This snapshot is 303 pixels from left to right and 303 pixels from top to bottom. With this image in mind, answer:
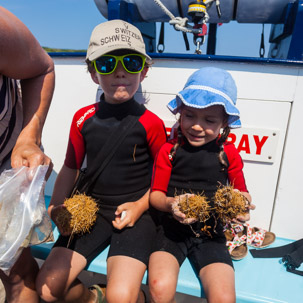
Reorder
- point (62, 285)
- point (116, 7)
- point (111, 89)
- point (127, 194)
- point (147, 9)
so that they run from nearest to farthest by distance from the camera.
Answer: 1. point (62, 285)
2. point (111, 89)
3. point (127, 194)
4. point (116, 7)
5. point (147, 9)

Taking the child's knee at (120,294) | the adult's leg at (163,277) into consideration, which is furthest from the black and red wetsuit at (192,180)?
the child's knee at (120,294)

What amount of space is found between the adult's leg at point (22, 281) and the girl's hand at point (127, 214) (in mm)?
588

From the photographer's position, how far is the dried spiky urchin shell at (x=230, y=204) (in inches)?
61.0

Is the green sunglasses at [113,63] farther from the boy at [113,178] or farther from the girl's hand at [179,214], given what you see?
the girl's hand at [179,214]

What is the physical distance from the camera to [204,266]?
1.69m

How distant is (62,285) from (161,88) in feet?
5.48

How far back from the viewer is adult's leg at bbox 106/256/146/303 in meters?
1.52

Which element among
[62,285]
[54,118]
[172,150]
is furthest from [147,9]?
[62,285]

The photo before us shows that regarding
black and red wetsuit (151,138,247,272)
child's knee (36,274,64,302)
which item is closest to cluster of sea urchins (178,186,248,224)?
black and red wetsuit (151,138,247,272)

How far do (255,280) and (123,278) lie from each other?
2.93ft

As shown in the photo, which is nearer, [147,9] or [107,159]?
[107,159]

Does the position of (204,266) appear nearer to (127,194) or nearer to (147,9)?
(127,194)

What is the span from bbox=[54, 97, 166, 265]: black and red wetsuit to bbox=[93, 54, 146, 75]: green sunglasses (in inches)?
10.1

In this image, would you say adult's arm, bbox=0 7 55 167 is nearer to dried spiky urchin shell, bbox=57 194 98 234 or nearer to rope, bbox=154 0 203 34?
dried spiky urchin shell, bbox=57 194 98 234
